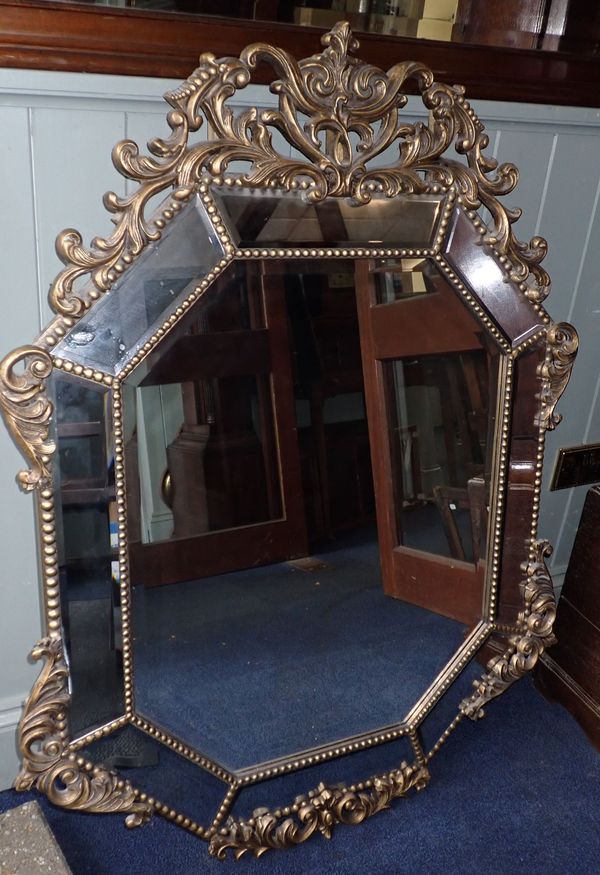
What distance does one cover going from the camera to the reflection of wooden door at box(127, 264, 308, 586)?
3.45 feet

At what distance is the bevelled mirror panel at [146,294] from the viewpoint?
966mm

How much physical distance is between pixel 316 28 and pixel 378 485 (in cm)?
66

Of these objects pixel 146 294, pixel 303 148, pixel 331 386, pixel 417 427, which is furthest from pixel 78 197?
pixel 417 427

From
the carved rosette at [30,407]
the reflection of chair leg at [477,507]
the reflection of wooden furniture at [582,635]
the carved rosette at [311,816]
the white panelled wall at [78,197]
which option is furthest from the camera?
the reflection of wooden furniture at [582,635]

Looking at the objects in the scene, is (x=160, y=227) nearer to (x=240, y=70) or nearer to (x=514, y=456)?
(x=240, y=70)

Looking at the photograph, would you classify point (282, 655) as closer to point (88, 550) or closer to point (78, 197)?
point (88, 550)

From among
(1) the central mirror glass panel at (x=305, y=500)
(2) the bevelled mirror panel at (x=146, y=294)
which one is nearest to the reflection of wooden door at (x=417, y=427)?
(1) the central mirror glass panel at (x=305, y=500)

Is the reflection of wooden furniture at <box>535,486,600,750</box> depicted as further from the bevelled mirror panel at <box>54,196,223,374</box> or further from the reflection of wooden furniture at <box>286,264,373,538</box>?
the bevelled mirror panel at <box>54,196,223,374</box>

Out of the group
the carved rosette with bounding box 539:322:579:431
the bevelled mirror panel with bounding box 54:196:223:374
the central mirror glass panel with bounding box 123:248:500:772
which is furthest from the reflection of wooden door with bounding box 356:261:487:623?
the bevelled mirror panel with bounding box 54:196:223:374

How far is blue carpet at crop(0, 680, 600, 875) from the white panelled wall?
26cm

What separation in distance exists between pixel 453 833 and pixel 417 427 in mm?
646

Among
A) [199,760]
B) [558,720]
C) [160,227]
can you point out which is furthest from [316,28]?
[558,720]

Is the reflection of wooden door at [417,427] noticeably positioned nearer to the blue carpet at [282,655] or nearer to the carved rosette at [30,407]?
the blue carpet at [282,655]

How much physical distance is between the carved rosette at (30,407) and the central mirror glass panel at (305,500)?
0.10 m
